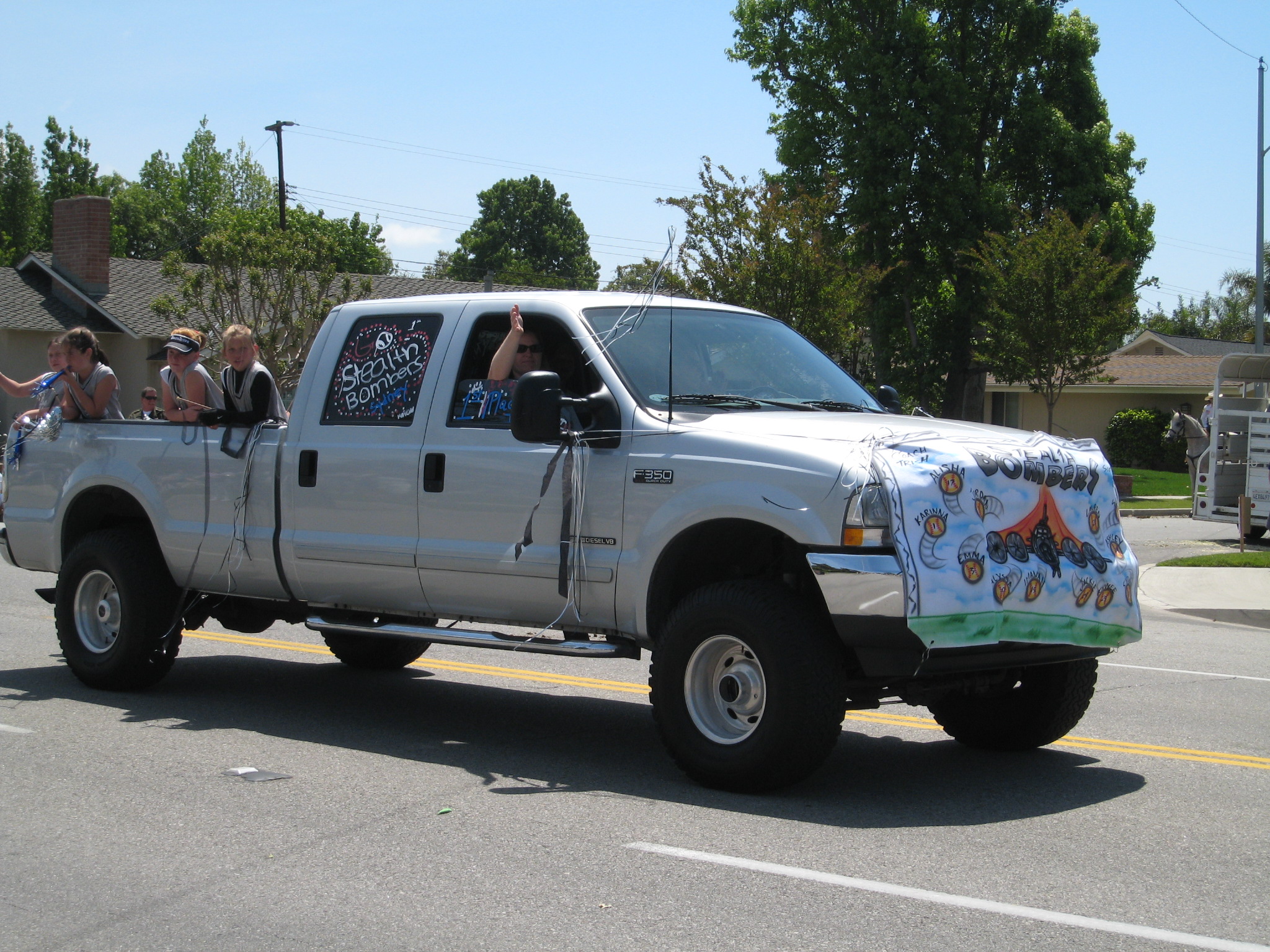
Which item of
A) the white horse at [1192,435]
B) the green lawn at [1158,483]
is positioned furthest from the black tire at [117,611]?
the green lawn at [1158,483]

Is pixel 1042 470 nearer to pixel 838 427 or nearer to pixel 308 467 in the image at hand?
pixel 838 427

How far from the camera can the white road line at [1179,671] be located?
963 centimetres

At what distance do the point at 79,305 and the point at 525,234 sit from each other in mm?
68994

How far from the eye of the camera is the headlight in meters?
5.44

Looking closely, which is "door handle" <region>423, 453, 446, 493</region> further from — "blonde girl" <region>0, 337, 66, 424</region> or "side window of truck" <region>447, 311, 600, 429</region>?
"blonde girl" <region>0, 337, 66, 424</region>

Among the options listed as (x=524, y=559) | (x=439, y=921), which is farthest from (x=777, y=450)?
(x=439, y=921)

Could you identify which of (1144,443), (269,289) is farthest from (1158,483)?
(269,289)

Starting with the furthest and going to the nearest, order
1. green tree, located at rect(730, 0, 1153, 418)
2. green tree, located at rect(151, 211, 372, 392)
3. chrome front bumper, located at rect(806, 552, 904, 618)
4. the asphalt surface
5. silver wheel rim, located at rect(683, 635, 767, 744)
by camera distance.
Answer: green tree, located at rect(730, 0, 1153, 418)
green tree, located at rect(151, 211, 372, 392)
silver wheel rim, located at rect(683, 635, 767, 744)
chrome front bumper, located at rect(806, 552, 904, 618)
the asphalt surface

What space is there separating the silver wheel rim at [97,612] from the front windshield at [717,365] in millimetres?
3744

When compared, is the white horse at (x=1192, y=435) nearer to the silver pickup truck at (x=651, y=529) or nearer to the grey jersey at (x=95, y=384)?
the silver pickup truck at (x=651, y=529)

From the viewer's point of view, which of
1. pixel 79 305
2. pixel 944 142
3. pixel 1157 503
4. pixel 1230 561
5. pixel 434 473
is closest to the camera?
pixel 434 473

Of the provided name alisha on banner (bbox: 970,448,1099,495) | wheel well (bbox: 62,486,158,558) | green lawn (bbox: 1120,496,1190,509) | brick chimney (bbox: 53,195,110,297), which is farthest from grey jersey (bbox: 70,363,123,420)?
brick chimney (bbox: 53,195,110,297)

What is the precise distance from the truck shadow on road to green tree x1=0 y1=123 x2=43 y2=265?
7079 centimetres

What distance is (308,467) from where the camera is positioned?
741cm
